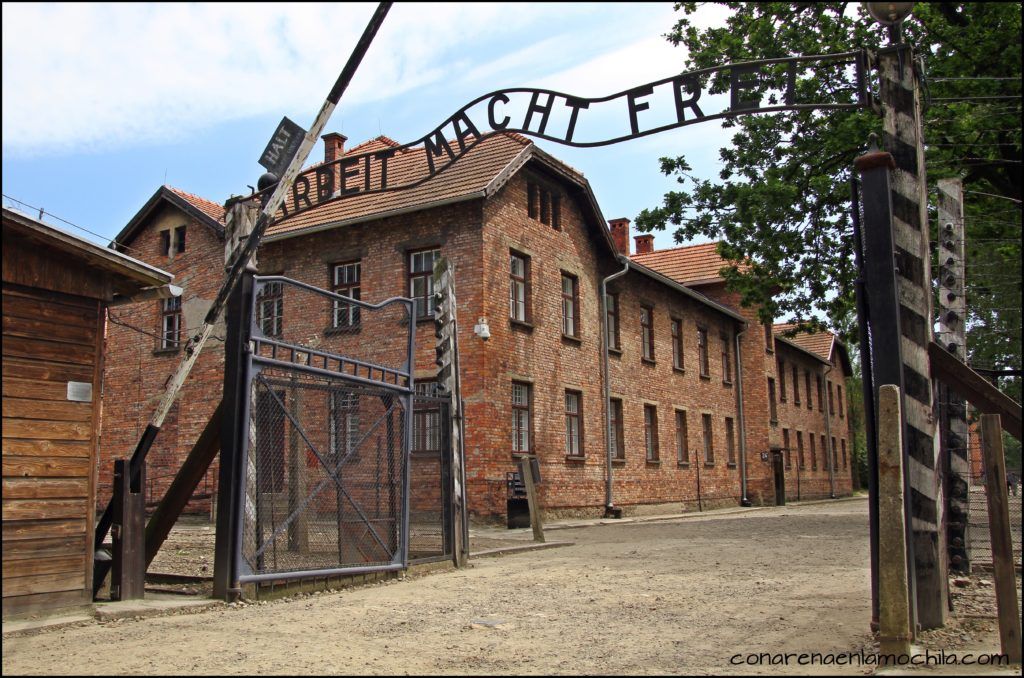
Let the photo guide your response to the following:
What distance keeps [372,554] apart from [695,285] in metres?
25.8

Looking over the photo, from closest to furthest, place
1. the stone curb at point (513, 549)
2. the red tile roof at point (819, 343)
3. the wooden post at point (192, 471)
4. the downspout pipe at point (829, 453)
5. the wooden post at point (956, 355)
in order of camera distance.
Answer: the wooden post at point (192, 471)
the wooden post at point (956, 355)
the stone curb at point (513, 549)
the downspout pipe at point (829, 453)
the red tile roof at point (819, 343)

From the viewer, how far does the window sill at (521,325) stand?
2063 centimetres

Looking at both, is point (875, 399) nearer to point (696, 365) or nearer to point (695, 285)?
point (696, 365)

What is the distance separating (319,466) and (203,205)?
17.6 m

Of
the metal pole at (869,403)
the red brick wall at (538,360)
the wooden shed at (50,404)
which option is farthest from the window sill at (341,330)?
the metal pole at (869,403)

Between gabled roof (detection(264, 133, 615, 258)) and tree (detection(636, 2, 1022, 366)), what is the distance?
3245 millimetres

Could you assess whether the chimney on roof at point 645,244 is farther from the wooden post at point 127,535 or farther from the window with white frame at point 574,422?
the wooden post at point 127,535

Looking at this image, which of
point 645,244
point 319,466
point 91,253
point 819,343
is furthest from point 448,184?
point 819,343

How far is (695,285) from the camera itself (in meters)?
34.0

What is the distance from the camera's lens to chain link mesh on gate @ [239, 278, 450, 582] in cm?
830

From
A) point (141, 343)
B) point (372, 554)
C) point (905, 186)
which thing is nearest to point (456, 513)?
point (372, 554)

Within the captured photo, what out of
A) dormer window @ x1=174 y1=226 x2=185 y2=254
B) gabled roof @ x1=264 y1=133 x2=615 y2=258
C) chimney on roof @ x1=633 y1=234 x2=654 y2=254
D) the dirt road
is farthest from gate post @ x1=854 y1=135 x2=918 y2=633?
chimney on roof @ x1=633 y1=234 x2=654 y2=254

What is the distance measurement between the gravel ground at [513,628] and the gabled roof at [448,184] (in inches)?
426

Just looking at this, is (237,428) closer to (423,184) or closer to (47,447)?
(47,447)
